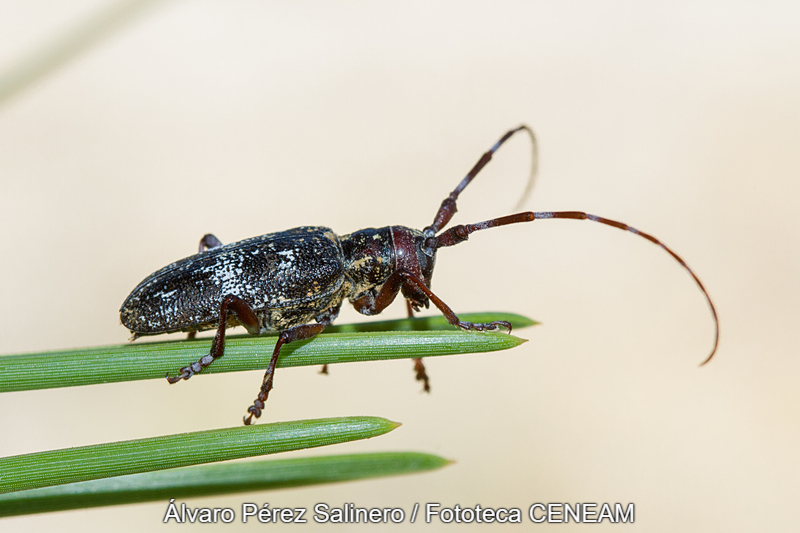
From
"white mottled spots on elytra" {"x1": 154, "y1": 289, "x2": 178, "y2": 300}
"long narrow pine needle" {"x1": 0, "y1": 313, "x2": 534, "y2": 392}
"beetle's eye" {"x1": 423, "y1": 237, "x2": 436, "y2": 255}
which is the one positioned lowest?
"long narrow pine needle" {"x1": 0, "y1": 313, "x2": 534, "y2": 392}

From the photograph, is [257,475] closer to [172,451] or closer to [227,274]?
[172,451]

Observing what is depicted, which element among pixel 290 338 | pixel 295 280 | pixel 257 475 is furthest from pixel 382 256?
pixel 257 475

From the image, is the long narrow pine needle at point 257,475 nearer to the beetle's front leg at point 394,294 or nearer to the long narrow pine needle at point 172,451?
the long narrow pine needle at point 172,451

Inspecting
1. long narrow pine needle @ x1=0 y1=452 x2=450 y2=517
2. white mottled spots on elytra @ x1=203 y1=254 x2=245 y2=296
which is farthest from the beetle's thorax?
long narrow pine needle @ x1=0 y1=452 x2=450 y2=517

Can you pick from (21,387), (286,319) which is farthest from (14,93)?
(286,319)

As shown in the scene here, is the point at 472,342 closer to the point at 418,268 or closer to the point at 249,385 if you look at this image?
the point at 418,268

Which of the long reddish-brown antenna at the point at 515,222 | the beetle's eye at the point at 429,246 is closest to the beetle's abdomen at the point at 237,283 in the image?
the beetle's eye at the point at 429,246

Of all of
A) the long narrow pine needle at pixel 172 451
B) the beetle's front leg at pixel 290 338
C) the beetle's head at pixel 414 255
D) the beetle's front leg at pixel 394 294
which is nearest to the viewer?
the long narrow pine needle at pixel 172 451

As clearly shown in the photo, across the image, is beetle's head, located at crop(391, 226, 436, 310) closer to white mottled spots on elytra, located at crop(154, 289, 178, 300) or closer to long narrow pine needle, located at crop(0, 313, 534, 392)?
white mottled spots on elytra, located at crop(154, 289, 178, 300)
